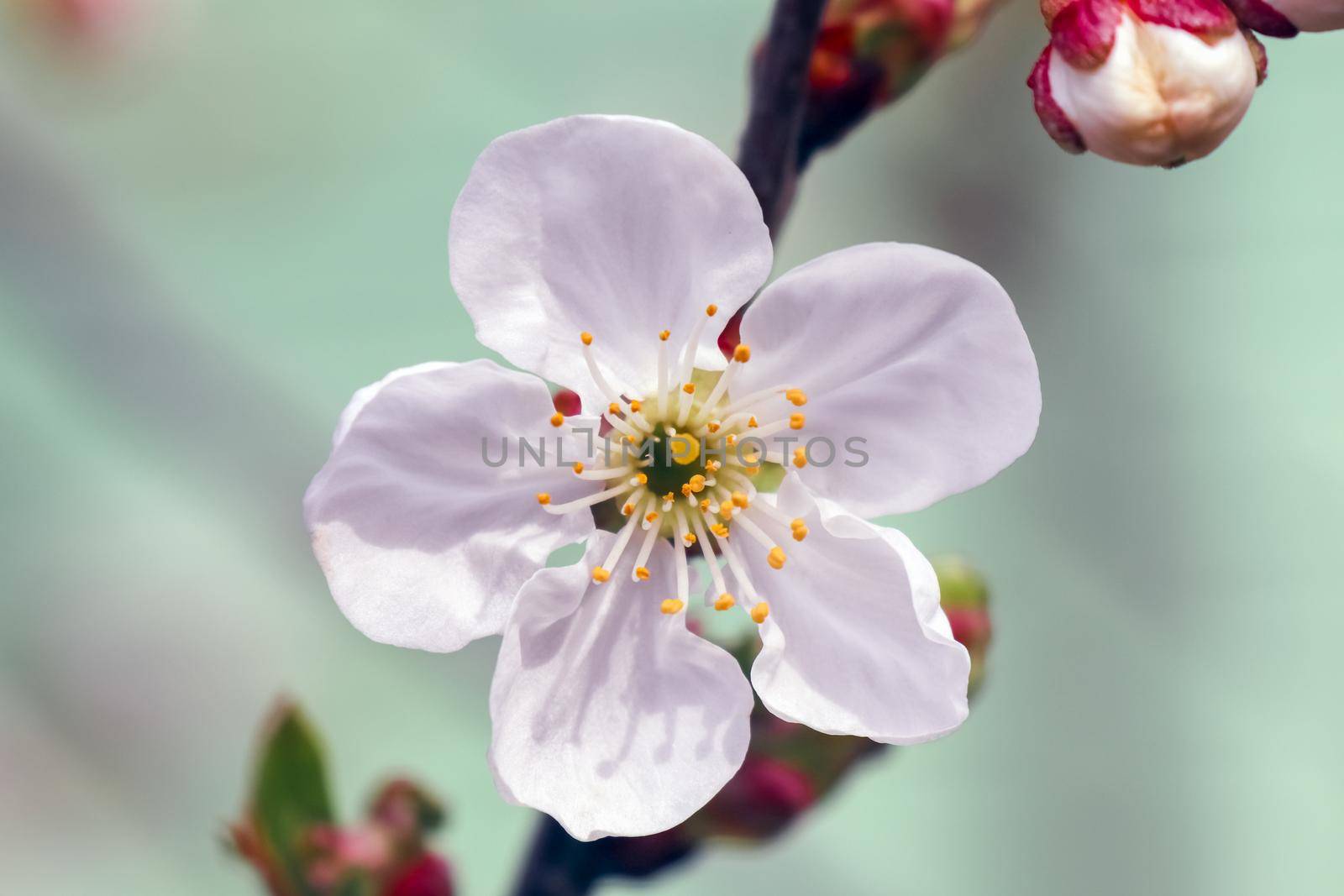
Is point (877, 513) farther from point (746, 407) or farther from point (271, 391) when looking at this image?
point (271, 391)

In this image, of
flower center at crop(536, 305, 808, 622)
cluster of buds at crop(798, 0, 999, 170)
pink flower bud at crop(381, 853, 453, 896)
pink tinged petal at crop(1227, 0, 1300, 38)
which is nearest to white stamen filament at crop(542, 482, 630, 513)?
flower center at crop(536, 305, 808, 622)

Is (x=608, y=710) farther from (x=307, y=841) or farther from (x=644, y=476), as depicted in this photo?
(x=307, y=841)

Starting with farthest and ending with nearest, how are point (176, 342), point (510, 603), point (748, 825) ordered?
point (176, 342) → point (748, 825) → point (510, 603)

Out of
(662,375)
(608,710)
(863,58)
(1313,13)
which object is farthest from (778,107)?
(608,710)

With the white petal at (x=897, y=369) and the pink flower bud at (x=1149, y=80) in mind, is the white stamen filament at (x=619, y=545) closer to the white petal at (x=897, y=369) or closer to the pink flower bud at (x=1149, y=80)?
the white petal at (x=897, y=369)

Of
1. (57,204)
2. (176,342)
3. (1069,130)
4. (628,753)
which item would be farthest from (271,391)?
(1069,130)

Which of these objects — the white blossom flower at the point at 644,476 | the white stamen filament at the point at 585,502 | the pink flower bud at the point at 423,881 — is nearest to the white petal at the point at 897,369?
the white blossom flower at the point at 644,476

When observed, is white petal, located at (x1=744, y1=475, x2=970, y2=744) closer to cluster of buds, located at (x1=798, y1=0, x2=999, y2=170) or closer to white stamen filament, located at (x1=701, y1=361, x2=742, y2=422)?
white stamen filament, located at (x1=701, y1=361, x2=742, y2=422)
